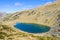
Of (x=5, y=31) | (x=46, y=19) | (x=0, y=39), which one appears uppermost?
(x=46, y=19)

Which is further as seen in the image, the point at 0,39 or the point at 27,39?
the point at 27,39

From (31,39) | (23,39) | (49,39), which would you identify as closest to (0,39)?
(23,39)

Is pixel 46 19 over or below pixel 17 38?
over

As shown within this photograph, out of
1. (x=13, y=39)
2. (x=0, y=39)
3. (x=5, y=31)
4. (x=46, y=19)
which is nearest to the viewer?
(x=0, y=39)

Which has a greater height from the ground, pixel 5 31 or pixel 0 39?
pixel 5 31

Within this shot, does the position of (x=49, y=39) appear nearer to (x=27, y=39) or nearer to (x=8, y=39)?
(x=27, y=39)

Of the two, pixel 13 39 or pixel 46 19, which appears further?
pixel 46 19

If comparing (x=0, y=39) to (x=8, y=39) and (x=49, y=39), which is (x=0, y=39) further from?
(x=49, y=39)

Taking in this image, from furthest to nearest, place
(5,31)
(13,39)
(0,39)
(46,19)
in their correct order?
(46,19), (5,31), (13,39), (0,39)

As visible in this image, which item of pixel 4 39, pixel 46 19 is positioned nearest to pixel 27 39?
pixel 4 39

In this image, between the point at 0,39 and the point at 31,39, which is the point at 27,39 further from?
the point at 0,39
